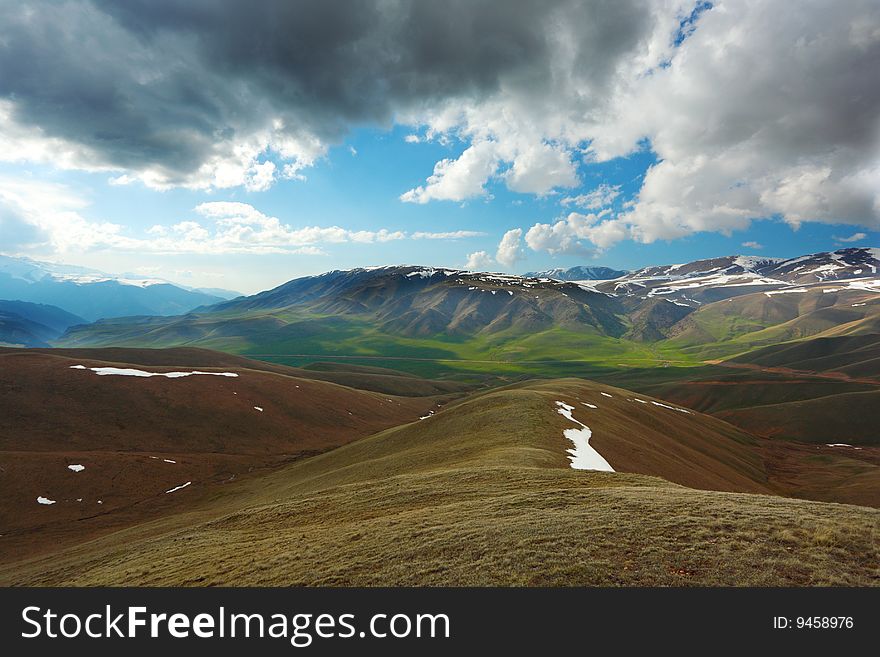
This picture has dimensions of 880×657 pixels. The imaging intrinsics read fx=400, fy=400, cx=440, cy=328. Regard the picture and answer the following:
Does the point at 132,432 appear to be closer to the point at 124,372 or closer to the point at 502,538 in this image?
the point at 124,372

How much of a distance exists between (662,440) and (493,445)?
31.0 m

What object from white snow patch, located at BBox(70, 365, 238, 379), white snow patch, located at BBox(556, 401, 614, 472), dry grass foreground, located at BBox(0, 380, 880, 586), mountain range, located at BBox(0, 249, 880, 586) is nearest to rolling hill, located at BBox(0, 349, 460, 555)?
white snow patch, located at BBox(70, 365, 238, 379)

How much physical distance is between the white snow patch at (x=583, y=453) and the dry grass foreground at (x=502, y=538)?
1237 millimetres

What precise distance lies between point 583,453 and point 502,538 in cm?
2492

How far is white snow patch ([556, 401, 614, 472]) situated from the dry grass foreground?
4.06 ft

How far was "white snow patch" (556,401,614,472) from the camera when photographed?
109 ft

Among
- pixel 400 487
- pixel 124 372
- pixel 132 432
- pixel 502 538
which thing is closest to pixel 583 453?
pixel 400 487

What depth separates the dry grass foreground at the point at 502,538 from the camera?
39.3 feet

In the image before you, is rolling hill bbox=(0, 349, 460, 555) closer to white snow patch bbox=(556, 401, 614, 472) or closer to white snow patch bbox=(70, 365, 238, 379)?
white snow patch bbox=(70, 365, 238, 379)

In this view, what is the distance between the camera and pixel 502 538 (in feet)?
49.0

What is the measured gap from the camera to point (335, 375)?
158 metres
